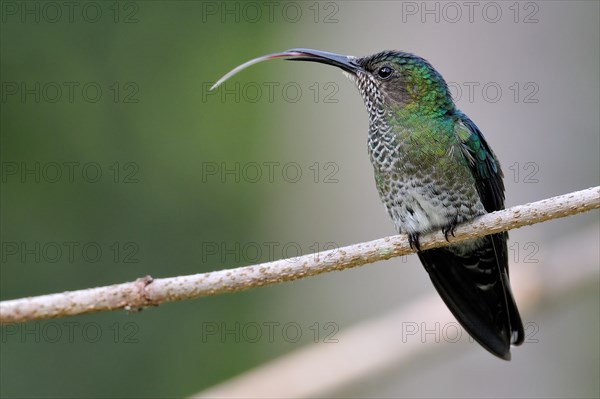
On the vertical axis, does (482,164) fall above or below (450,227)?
above

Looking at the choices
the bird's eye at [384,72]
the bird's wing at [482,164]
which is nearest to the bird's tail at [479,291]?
the bird's wing at [482,164]

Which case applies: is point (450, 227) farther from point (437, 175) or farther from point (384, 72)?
point (384, 72)

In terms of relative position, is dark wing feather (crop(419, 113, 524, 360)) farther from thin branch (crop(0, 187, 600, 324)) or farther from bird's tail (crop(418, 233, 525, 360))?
thin branch (crop(0, 187, 600, 324))

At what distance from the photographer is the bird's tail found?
13.5 feet

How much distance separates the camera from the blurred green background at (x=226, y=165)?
4754mm

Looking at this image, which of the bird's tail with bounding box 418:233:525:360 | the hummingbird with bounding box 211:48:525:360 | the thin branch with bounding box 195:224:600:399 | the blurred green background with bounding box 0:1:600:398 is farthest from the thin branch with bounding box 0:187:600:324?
the blurred green background with bounding box 0:1:600:398

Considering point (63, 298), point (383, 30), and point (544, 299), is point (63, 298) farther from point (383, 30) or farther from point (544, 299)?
point (383, 30)

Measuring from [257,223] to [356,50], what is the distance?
247 cm

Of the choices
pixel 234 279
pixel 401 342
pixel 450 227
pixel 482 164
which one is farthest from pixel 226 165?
pixel 234 279

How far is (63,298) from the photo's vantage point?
2.57 metres

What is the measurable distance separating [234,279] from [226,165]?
4.99 m

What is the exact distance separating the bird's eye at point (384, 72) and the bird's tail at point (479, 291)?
3.20ft

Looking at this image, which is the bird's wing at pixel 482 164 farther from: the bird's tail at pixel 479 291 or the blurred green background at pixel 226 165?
the blurred green background at pixel 226 165

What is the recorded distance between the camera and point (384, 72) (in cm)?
405
